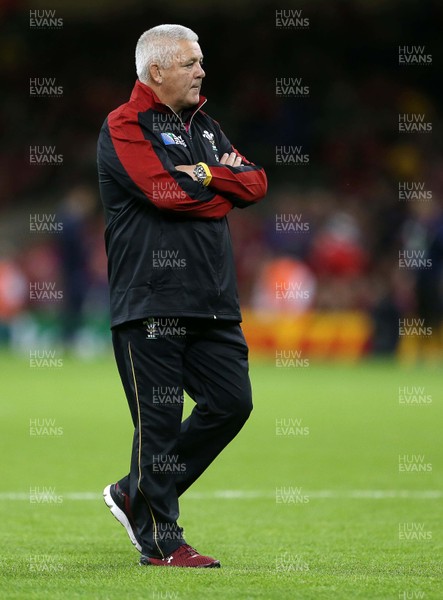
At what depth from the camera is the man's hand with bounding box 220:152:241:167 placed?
659 centimetres

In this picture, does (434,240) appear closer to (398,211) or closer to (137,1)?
(398,211)

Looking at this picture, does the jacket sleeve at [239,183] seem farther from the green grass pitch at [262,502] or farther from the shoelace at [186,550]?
the green grass pitch at [262,502]

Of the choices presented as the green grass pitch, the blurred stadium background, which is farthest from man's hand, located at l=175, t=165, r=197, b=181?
the blurred stadium background

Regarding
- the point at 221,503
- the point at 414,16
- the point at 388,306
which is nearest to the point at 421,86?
the point at 414,16

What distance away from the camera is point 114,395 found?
659 inches

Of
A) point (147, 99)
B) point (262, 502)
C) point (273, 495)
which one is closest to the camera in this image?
point (147, 99)

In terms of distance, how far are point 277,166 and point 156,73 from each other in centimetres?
2365

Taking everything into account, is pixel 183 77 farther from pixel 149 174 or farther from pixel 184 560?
pixel 184 560

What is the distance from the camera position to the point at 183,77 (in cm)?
636

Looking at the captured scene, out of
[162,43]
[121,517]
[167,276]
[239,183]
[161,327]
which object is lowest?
[121,517]

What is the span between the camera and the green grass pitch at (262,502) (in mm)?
5723

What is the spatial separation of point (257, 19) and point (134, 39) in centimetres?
325

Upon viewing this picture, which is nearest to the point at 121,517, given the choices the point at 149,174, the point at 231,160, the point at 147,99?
the point at 149,174

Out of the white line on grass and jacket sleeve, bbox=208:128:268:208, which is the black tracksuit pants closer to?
jacket sleeve, bbox=208:128:268:208
